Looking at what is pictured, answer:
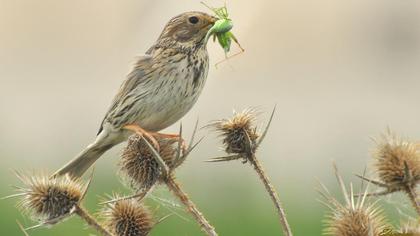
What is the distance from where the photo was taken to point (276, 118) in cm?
1709

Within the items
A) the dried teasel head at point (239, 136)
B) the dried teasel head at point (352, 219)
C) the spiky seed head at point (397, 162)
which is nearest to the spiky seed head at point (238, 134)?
the dried teasel head at point (239, 136)

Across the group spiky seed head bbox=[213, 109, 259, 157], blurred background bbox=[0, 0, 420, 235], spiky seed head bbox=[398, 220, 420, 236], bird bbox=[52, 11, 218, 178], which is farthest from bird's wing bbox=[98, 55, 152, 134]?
blurred background bbox=[0, 0, 420, 235]

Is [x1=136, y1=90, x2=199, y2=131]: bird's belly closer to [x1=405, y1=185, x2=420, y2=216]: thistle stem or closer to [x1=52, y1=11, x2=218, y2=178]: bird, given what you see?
[x1=52, y1=11, x2=218, y2=178]: bird

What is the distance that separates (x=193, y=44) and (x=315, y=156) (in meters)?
8.00

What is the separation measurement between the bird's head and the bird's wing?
0.14 meters

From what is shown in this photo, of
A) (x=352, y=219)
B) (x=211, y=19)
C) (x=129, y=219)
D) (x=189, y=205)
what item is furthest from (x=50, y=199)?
(x=211, y=19)

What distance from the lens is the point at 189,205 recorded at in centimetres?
412

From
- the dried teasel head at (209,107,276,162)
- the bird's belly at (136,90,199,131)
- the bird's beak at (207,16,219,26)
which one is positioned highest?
the bird's beak at (207,16,219,26)

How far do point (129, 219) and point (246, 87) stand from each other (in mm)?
14836

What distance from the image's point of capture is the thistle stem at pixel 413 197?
3.70 metres

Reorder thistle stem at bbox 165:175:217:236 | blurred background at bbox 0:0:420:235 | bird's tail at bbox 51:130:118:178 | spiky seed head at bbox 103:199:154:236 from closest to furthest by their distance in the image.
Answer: thistle stem at bbox 165:175:217:236 → spiky seed head at bbox 103:199:154:236 → bird's tail at bbox 51:130:118:178 → blurred background at bbox 0:0:420:235

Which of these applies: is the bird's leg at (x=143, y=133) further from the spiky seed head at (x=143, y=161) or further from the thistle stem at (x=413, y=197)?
the thistle stem at (x=413, y=197)

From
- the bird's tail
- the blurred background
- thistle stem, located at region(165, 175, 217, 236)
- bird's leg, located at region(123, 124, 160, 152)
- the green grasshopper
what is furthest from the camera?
the blurred background

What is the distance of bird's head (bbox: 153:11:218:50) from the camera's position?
5.78 meters
